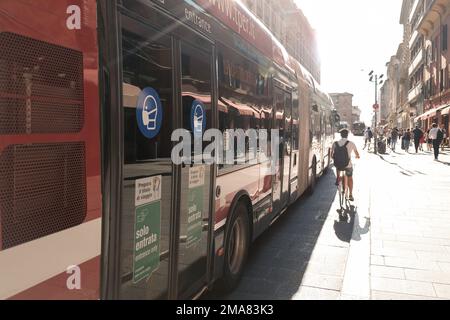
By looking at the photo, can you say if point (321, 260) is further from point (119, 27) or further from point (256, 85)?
point (119, 27)

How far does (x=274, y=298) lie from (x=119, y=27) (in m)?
3.12

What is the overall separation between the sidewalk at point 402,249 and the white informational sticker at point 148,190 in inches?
101

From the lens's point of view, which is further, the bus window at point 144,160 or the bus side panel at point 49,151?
the bus window at point 144,160

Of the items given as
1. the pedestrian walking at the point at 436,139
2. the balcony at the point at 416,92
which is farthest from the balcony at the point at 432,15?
the pedestrian walking at the point at 436,139

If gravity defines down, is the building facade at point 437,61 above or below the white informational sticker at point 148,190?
above

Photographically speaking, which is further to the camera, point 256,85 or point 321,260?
point 321,260

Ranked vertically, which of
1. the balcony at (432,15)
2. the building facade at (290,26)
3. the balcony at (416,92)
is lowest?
the balcony at (416,92)

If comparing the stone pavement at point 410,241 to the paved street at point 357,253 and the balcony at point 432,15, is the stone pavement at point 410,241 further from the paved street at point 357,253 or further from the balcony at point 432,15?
the balcony at point 432,15

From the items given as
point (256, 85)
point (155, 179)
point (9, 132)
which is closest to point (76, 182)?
point (9, 132)

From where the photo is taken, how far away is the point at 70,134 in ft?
6.86

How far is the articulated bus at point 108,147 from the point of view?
188cm

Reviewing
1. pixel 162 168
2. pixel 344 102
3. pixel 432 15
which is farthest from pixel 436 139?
pixel 344 102

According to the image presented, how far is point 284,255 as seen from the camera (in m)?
5.88

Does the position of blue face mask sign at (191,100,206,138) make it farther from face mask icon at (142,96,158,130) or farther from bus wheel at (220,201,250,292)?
bus wheel at (220,201,250,292)
